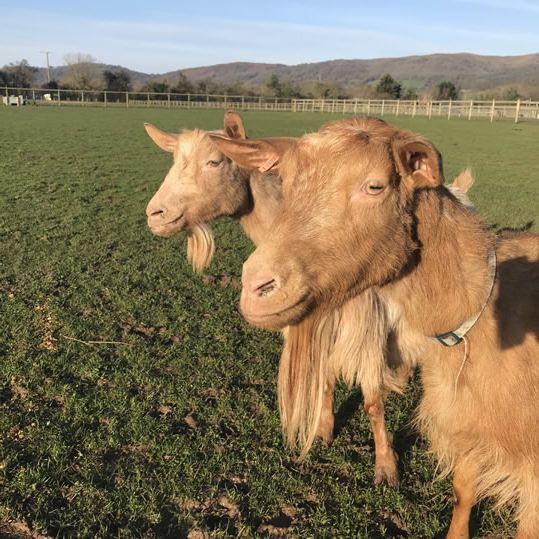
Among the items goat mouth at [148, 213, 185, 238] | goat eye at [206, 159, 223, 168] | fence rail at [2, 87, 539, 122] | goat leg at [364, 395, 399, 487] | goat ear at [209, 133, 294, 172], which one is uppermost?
goat ear at [209, 133, 294, 172]

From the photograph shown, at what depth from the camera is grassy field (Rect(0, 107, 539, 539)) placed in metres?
3.34

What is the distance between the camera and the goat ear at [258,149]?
2.80 meters

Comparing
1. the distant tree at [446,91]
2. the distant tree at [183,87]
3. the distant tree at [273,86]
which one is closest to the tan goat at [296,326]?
the distant tree at [183,87]

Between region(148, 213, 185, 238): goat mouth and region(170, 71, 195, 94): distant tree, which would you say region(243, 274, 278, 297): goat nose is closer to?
region(148, 213, 185, 238): goat mouth

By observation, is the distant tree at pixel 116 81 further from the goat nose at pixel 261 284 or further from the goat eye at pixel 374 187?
the goat nose at pixel 261 284

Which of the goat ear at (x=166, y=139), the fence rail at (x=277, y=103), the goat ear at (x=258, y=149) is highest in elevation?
the goat ear at (x=258, y=149)

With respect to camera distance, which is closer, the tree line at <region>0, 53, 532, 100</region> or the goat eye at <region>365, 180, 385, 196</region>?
the goat eye at <region>365, 180, 385, 196</region>

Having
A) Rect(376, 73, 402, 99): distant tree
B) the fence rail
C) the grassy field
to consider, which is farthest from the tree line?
the grassy field

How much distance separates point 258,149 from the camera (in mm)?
2850

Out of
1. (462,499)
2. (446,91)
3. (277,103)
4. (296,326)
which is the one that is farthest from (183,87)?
(462,499)

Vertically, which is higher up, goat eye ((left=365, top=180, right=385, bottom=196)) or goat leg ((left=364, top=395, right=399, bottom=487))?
goat eye ((left=365, top=180, right=385, bottom=196))

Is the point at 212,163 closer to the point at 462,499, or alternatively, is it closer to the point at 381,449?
the point at 381,449

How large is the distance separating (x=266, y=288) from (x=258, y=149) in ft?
3.49

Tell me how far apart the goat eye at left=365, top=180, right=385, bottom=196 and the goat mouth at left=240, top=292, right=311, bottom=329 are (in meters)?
0.49
